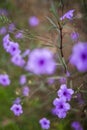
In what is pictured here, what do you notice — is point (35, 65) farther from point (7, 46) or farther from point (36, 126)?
point (36, 126)

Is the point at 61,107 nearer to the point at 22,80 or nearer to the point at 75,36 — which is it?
the point at 75,36

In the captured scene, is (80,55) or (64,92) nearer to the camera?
(80,55)

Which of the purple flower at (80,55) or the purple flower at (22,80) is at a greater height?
the purple flower at (80,55)

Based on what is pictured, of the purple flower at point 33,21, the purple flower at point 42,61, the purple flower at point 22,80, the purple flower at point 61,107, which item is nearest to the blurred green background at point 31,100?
the purple flower at point 22,80

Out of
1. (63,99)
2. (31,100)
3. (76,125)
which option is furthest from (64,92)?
(31,100)

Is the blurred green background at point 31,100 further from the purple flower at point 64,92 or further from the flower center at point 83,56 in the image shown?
the flower center at point 83,56

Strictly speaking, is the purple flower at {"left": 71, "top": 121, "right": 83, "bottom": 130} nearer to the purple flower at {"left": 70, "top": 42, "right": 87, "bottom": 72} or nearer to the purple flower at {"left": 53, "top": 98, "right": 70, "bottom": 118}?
the purple flower at {"left": 53, "top": 98, "right": 70, "bottom": 118}

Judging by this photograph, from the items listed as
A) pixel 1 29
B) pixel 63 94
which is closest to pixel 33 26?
pixel 1 29

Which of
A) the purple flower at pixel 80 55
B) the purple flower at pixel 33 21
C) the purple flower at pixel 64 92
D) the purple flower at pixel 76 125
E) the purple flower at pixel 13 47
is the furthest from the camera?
the purple flower at pixel 33 21

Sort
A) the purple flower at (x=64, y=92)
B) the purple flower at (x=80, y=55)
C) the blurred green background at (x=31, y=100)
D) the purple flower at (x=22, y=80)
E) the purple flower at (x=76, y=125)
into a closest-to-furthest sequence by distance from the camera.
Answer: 1. the purple flower at (x=80, y=55)
2. the purple flower at (x=64, y=92)
3. the blurred green background at (x=31, y=100)
4. the purple flower at (x=76, y=125)
5. the purple flower at (x=22, y=80)

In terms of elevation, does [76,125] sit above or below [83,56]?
below

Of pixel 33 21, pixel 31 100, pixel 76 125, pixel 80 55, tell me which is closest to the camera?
pixel 80 55
